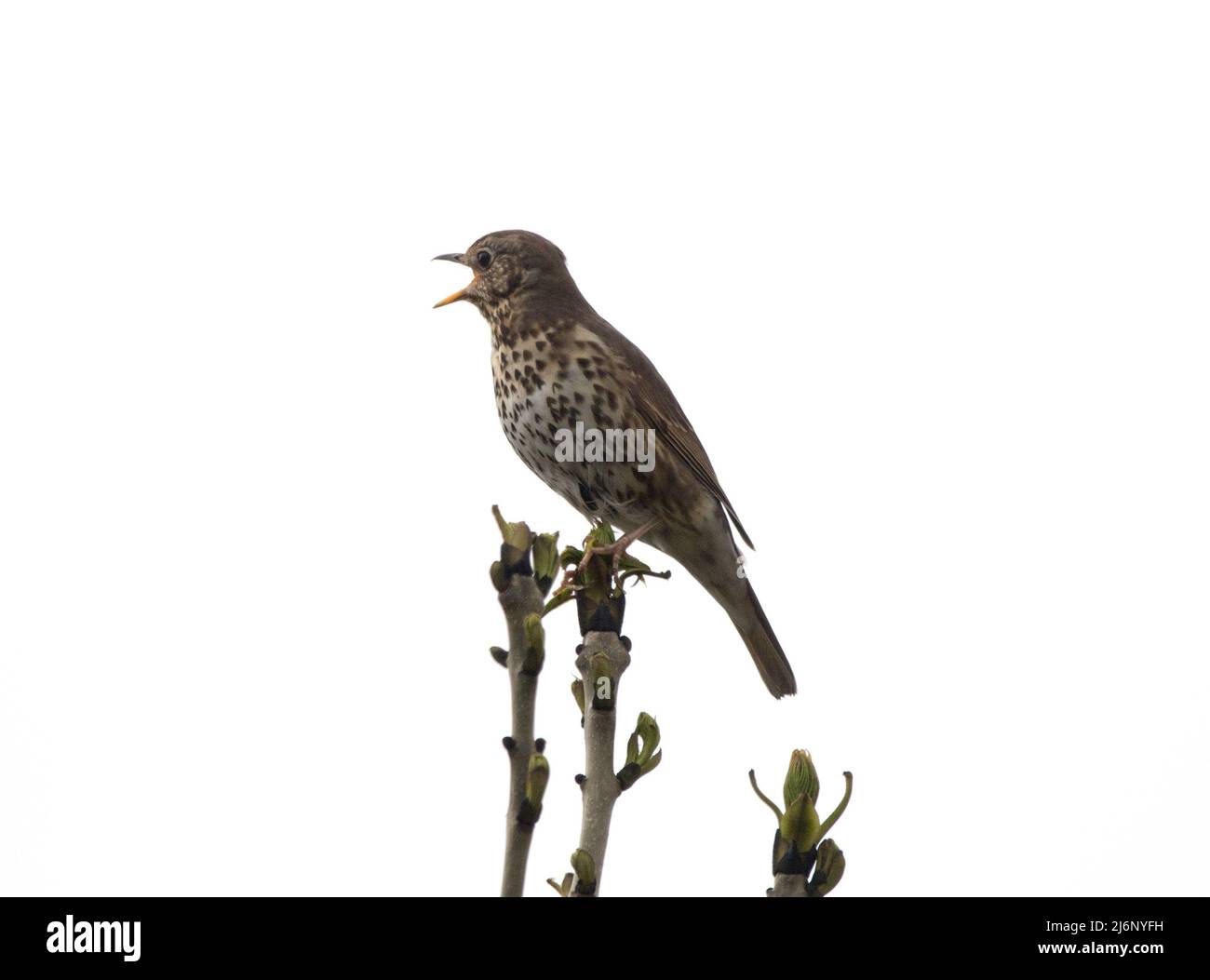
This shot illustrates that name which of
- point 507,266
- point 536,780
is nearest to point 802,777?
point 536,780

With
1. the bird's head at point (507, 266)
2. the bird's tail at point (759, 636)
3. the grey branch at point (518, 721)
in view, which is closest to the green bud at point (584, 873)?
the grey branch at point (518, 721)

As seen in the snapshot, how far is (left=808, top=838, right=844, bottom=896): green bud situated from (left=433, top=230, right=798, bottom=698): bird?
3.28 meters

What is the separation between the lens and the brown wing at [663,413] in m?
6.57

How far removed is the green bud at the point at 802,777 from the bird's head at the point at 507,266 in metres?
4.24

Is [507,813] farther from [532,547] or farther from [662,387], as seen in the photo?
[662,387]

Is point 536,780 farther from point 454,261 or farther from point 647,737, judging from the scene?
point 454,261

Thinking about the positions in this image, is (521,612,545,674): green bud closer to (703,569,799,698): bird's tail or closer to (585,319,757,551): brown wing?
(585,319,757,551): brown wing

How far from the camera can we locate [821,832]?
3021 millimetres

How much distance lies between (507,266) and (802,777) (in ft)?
14.6

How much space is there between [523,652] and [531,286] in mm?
4069

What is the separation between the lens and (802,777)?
3.02 meters

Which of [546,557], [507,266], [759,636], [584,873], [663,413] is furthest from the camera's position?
[507,266]

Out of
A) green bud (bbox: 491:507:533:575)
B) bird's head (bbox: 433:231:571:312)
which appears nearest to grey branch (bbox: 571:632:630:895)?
green bud (bbox: 491:507:533:575)
